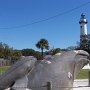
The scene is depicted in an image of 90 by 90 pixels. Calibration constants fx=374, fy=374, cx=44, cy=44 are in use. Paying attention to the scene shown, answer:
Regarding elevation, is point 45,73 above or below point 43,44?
below

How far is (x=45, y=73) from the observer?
1323 cm

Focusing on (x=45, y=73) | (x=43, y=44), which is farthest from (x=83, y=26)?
(x=45, y=73)

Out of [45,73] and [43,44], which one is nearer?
[45,73]

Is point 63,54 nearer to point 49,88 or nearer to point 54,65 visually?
point 54,65

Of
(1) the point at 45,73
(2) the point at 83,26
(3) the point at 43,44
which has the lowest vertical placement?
(1) the point at 45,73

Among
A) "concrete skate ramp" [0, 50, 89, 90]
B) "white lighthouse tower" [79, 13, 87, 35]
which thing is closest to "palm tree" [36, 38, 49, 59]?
"white lighthouse tower" [79, 13, 87, 35]

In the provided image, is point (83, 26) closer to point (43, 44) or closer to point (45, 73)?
point (43, 44)

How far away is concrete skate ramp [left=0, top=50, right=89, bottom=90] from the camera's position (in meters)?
13.0

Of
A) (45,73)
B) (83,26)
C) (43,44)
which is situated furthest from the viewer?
(83,26)

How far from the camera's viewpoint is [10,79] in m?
13.1

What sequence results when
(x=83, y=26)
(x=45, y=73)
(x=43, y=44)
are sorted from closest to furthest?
(x=45, y=73)
(x=43, y=44)
(x=83, y=26)

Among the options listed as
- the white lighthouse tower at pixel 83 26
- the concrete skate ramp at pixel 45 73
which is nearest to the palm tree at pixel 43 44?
the white lighthouse tower at pixel 83 26

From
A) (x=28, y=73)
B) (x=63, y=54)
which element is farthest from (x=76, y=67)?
(x=28, y=73)

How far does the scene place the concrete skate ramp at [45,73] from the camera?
42.7ft
